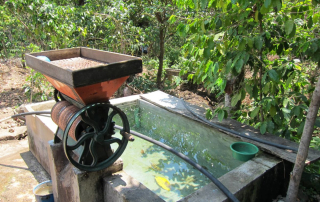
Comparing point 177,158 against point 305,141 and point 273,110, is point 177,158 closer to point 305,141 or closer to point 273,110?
point 273,110

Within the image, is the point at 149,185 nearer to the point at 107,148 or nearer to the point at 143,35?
the point at 107,148

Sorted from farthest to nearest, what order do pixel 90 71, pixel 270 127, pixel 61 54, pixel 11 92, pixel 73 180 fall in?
pixel 11 92 < pixel 61 54 < pixel 270 127 < pixel 73 180 < pixel 90 71

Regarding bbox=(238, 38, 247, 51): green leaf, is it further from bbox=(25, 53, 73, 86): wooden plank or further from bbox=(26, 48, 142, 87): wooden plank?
bbox=(25, 53, 73, 86): wooden plank

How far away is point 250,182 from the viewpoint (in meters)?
2.44

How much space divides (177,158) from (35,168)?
2.16 meters

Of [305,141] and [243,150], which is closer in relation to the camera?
[305,141]

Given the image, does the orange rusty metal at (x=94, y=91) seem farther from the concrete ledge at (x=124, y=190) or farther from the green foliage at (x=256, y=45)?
the green foliage at (x=256, y=45)

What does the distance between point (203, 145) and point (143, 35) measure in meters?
3.66

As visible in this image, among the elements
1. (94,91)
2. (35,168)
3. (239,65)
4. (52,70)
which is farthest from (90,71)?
(35,168)

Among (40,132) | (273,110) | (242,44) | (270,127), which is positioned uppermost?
(242,44)

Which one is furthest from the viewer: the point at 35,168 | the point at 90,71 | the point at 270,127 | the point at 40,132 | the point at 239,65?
the point at 35,168

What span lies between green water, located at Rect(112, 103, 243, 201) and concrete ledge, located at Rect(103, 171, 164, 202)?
786 millimetres

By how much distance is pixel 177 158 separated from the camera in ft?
12.6

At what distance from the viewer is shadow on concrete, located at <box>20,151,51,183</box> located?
372 cm
